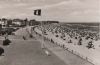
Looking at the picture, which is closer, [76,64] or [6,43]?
[76,64]

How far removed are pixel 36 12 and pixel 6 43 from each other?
1279cm

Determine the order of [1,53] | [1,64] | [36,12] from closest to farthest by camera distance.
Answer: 1. [1,64]
2. [1,53]
3. [36,12]

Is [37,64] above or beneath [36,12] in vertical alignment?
beneath

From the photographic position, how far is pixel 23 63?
95.0 feet

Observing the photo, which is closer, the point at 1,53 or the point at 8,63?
the point at 8,63

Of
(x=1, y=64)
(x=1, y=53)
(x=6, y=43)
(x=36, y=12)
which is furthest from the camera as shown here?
(x=6, y=43)

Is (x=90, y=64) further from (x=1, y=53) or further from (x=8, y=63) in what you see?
(x=1, y=53)

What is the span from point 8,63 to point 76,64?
969 centimetres

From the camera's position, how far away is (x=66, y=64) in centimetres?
2839

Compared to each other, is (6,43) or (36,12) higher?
(36,12)

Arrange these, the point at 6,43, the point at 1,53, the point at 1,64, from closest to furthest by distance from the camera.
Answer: the point at 1,64 < the point at 1,53 < the point at 6,43

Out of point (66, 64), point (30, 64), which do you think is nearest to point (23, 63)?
point (30, 64)

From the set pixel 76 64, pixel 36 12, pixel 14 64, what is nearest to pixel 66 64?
pixel 76 64

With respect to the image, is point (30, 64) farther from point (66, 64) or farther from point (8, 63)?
point (66, 64)
